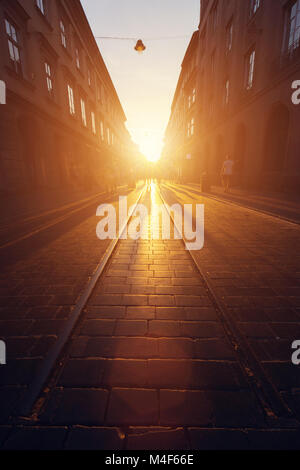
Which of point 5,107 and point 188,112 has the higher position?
point 188,112

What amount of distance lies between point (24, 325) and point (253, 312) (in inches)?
86.8

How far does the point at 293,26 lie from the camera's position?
1078cm

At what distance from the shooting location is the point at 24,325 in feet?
6.50

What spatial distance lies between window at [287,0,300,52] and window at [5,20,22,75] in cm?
1345

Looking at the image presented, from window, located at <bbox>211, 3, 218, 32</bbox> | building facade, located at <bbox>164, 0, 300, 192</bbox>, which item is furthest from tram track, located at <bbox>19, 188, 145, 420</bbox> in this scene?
window, located at <bbox>211, 3, 218, 32</bbox>

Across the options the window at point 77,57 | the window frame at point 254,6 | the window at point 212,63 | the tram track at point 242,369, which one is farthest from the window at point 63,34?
the tram track at point 242,369

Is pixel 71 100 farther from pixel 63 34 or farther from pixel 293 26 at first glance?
pixel 293 26

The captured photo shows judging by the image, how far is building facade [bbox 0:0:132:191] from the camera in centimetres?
947

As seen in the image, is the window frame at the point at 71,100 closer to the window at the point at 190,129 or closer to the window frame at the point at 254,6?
the window frame at the point at 254,6

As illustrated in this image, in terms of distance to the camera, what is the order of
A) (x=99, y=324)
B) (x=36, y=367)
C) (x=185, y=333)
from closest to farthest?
(x=36, y=367) < (x=185, y=333) < (x=99, y=324)

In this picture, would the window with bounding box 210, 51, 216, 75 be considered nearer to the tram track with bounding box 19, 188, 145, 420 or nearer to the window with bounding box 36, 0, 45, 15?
the window with bounding box 36, 0, 45, 15

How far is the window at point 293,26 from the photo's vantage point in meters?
10.5

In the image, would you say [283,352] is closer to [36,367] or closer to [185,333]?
[185,333]
